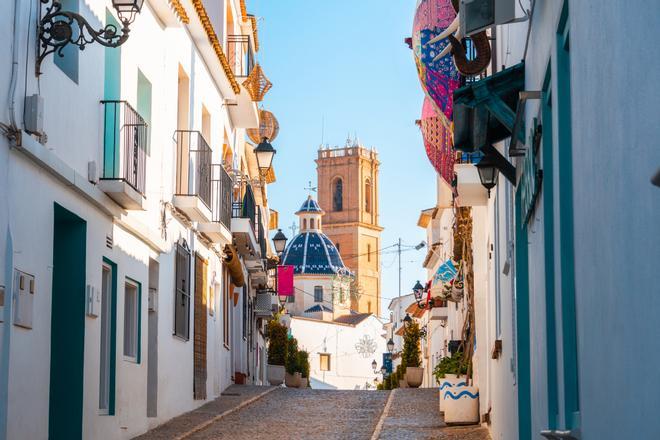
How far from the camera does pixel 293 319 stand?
95.6 meters

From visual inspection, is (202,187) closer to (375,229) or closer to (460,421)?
(460,421)

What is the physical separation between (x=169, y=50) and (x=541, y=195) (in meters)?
10.4

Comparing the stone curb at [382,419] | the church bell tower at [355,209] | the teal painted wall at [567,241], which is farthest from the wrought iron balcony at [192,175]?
the church bell tower at [355,209]

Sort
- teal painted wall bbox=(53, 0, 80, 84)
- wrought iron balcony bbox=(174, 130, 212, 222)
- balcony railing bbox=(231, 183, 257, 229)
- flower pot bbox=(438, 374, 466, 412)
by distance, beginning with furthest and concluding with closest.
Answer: balcony railing bbox=(231, 183, 257, 229) < wrought iron balcony bbox=(174, 130, 212, 222) < flower pot bbox=(438, 374, 466, 412) < teal painted wall bbox=(53, 0, 80, 84)

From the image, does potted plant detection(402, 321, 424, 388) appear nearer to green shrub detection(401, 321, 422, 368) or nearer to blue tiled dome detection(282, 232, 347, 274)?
green shrub detection(401, 321, 422, 368)

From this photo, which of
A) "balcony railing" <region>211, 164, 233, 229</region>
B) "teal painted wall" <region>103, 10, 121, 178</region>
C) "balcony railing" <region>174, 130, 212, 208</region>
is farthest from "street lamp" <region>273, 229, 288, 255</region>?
"teal painted wall" <region>103, 10, 121, 178</region>

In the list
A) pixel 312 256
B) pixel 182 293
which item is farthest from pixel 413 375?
pixel 312 256

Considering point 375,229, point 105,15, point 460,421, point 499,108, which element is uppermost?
point 375,229

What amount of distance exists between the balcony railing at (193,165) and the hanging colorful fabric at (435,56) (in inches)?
172

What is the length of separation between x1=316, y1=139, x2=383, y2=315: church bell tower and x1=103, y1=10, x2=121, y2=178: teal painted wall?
118m

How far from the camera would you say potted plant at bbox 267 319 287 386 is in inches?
1275

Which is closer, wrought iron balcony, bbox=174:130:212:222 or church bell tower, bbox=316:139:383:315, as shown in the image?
wrought iron balcony, bbox=174:130:212:222

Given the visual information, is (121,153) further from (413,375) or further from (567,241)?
(413,375)

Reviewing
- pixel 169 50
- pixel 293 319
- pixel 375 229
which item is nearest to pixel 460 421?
pixel 169 50
